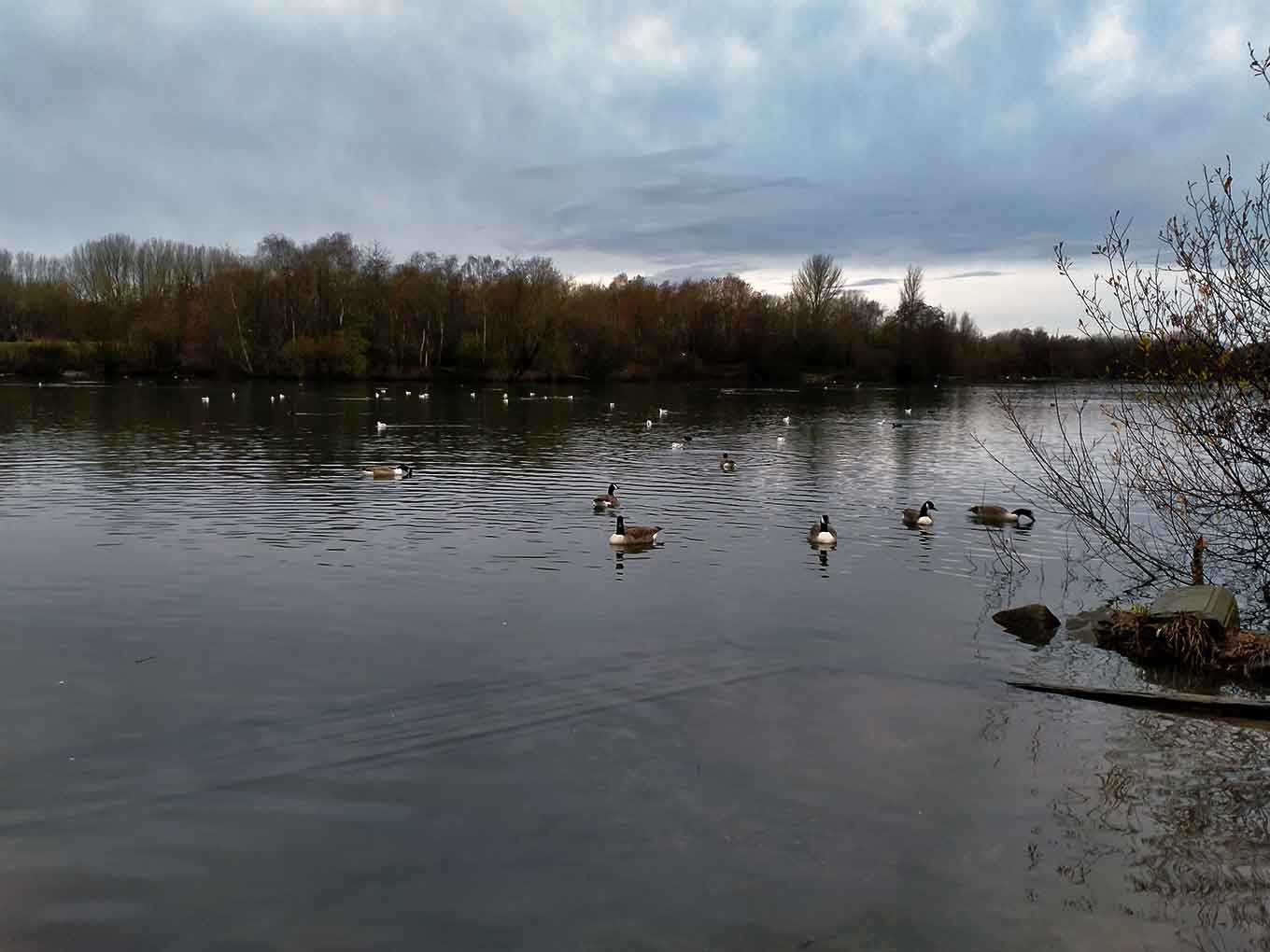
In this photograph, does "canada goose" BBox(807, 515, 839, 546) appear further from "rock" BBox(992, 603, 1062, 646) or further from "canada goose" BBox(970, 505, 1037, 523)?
"rock" BBox(992, 603, 1062, 646)

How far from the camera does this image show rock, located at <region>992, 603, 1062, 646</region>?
14.5 meters

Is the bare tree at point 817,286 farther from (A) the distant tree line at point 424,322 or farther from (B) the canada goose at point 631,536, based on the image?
(B) the canada goose at point 631,536

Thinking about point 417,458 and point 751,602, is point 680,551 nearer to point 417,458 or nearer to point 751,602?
point 751,602

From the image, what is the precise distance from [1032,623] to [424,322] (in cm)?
9537

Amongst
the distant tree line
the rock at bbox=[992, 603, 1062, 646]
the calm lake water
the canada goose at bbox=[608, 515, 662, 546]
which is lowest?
the calm lake water

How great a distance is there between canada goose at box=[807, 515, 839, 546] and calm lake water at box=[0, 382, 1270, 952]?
21.7 inches

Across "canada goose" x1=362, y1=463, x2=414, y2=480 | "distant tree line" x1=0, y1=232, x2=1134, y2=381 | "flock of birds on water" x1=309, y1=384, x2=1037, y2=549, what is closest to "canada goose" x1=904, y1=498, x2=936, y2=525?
"flock of birds on water" x1=309, y1=384, x2=1037, y2=549

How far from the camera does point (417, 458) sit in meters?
36.8

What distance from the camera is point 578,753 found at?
32.9 ft

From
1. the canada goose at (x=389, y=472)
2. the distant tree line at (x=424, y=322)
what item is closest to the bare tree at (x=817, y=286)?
the distant tree line at (x=424, y=322)

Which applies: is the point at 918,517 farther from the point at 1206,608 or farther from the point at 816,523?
the point at 1206,608

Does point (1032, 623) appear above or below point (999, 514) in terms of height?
below

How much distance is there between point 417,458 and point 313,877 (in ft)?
98.5

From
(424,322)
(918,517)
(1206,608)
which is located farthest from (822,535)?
(424,322)
